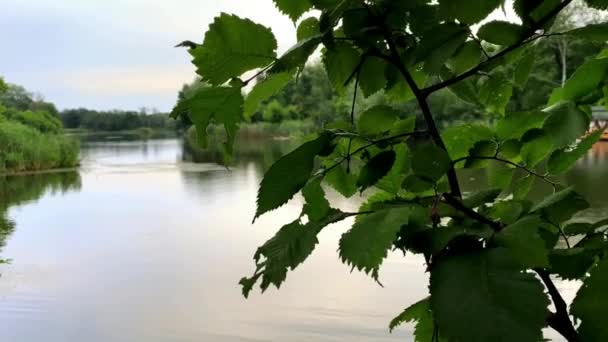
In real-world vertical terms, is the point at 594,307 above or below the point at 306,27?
below

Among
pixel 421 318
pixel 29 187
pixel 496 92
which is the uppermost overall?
pixel 496 92

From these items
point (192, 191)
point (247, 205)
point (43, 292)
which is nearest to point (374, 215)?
point (43, 292)

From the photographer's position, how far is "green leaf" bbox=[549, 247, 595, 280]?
433mm

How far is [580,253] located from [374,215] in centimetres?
18

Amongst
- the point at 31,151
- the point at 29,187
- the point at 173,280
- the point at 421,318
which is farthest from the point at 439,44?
the point at 31,151

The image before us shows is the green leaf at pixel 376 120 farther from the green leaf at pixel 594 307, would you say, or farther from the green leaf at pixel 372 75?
→ the green leaf at pixel 594 307

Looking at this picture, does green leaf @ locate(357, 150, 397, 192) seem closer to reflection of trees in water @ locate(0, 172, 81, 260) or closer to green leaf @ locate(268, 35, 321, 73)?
green leaf @ locate(268, 35, 321, 73)

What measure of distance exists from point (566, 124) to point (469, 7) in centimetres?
19

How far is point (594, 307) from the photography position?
0.33 metres

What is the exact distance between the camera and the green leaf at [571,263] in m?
0.43

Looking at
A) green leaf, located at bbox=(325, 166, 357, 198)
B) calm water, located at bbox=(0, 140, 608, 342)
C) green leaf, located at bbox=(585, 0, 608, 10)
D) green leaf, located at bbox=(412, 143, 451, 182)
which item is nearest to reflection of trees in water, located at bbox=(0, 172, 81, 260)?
calm water, located at bbox=(0, 140, 608, 342)

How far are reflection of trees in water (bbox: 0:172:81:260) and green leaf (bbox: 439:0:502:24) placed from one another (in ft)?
28.9

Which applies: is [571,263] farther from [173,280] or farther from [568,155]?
[173,280]

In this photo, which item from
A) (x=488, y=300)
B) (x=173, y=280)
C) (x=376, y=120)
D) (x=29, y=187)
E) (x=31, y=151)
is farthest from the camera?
(x=31, y=151)
